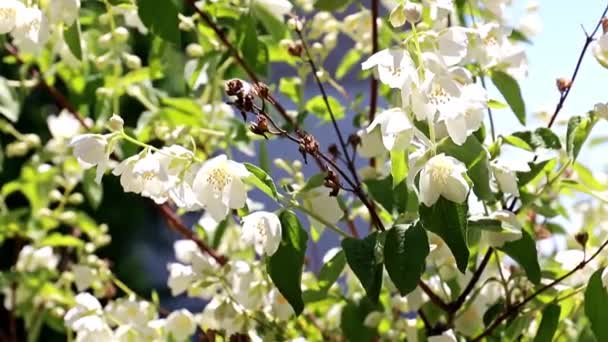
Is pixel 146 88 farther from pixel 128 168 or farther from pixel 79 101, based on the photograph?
pixel 128 168

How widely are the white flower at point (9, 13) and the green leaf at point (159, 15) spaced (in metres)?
0.12

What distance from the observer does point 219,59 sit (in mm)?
1133

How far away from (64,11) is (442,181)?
16.4 inches

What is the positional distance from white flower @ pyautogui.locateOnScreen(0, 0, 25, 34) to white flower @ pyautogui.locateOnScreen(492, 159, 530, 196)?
1.49 ft

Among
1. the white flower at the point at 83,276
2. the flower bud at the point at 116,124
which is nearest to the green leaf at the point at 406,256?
the flower bud at the point at 116,124

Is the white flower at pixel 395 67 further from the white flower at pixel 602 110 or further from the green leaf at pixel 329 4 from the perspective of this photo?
the green leaf at pixel 329 4

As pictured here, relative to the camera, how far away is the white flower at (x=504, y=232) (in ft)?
2.46

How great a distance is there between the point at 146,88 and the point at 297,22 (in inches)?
16.2

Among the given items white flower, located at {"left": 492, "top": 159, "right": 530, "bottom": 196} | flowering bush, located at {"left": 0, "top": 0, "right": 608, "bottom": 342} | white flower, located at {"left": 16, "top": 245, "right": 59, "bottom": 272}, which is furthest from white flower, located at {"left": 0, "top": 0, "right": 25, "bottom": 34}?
white flower, located at {"left": 16, "top": 245, "right": 59, "bottom": 272}

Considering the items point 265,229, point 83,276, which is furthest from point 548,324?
point 83,276

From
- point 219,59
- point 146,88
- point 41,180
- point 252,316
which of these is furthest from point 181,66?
point 252,316

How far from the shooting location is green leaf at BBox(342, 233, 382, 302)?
712 mm

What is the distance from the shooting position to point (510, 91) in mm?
932

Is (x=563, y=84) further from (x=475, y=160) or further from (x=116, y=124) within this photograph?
(x=116, y=124)
